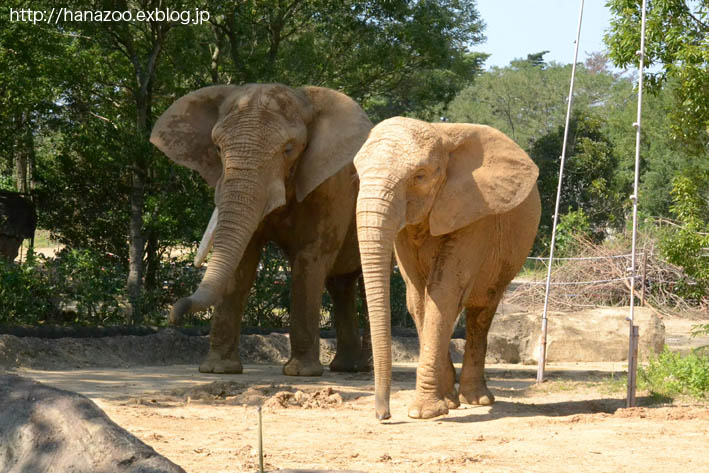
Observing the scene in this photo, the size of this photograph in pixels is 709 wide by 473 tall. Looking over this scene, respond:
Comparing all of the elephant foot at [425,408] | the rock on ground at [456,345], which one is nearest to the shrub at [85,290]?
the rock on ground at [456,345]

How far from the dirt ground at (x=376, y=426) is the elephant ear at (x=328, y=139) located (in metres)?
2.03

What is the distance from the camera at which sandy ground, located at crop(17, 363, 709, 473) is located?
6.06m

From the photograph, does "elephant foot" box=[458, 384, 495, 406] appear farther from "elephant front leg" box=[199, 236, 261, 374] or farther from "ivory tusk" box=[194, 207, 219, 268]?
"elephant front leg" box=[199, 236, 261, 374]

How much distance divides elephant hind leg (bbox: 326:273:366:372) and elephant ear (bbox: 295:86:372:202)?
1.66 metres

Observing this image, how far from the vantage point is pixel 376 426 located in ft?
24.4

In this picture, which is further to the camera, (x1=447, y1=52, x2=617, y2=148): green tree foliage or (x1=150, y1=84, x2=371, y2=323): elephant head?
(x1=447, y1=52, x2=617, y2=148): green tree foliage

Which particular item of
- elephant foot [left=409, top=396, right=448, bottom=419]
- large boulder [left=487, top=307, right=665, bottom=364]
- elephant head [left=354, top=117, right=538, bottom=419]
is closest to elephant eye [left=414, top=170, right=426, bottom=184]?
elephant head [left=354, top=117, right=538, bottom=419]

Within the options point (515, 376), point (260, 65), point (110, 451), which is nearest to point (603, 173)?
point (260, 65)

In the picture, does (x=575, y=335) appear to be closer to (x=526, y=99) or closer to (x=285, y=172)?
(x=285, y=172)

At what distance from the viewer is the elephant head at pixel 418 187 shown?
7352 mm

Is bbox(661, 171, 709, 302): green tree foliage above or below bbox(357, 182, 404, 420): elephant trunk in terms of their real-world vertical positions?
above

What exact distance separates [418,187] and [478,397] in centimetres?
217

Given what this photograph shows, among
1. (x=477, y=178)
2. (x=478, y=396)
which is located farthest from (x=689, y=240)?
(x=477, y=178)

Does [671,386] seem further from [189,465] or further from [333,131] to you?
[189,465]
